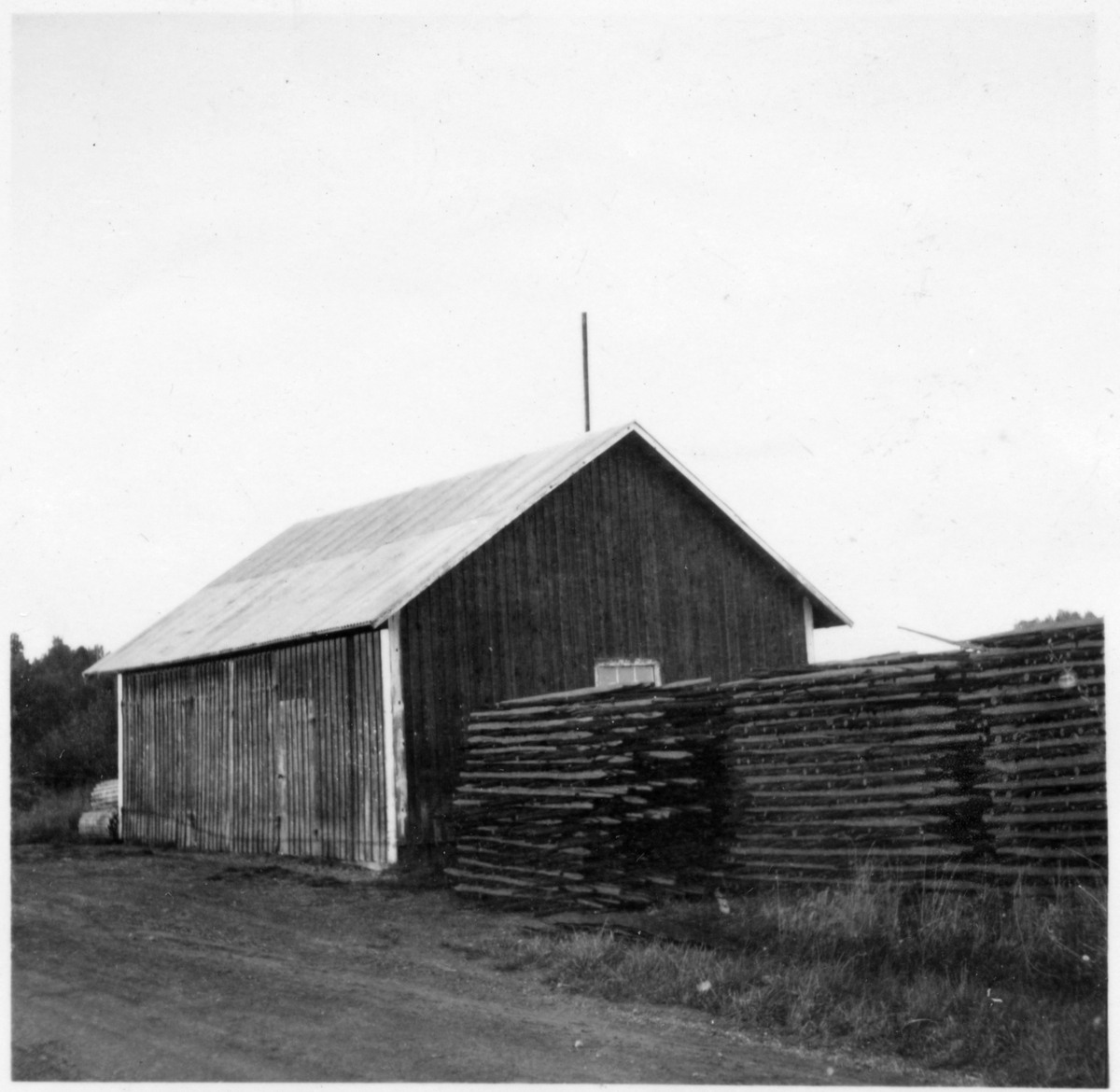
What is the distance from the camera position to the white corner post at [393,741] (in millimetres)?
16109

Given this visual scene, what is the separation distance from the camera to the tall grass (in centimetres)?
777

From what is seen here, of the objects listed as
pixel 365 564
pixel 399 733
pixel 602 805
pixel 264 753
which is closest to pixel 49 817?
pixel 264 753

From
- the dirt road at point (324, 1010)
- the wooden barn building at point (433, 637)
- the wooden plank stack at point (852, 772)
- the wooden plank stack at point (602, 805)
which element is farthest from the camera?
the wooden barn building at point (433, 637)

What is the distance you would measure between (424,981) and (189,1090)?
102 inches

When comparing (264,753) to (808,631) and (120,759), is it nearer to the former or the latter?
(120,759)

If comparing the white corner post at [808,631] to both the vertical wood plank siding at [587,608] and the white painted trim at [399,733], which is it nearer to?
the vertical wood plank siding at [587,608]

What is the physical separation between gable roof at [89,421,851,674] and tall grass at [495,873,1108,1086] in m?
6.75

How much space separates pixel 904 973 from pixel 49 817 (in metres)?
20.4

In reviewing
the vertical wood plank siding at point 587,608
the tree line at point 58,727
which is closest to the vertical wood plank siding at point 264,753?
the vertical wood plank siding at point 587,608

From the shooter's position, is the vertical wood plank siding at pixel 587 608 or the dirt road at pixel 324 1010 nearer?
the dirt road at pixel 324 1010

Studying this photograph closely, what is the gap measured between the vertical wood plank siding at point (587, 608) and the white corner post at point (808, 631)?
93 mm

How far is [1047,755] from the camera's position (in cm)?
1012

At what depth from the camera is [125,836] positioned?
22.8 metres

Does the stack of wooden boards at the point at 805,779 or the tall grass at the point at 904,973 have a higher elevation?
the stack of wooden boards at the point at 805,779
